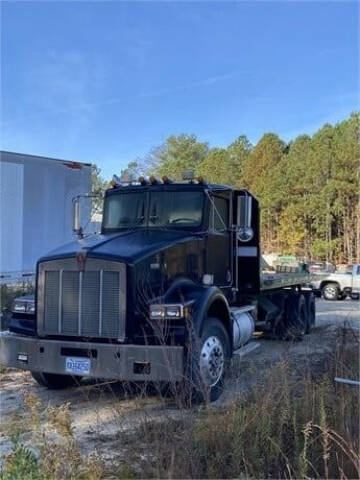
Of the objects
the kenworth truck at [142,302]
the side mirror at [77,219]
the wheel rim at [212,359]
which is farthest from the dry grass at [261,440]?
the side mirror at [77,219]

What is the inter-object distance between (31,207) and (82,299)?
755cm

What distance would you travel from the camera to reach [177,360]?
18.8ft

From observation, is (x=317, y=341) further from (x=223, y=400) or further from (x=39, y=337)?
(x=39, y=337)

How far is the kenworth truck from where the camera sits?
594 cm

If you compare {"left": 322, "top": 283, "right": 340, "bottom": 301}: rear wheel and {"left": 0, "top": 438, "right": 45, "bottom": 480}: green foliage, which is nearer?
{"left": 0, "top": 438, "right": 45, "bottom": 480}: green foliage

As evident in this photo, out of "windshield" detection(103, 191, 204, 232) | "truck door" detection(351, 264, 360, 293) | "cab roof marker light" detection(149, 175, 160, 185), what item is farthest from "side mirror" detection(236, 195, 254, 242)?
"truck door" detection(351, 264, 360, 293)

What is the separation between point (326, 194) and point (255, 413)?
43.0 m

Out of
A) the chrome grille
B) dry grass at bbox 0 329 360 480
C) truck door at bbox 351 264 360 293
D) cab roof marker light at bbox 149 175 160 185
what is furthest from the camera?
truck door at bbox 351 264 360 293

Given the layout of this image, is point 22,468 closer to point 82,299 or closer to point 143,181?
point 82,299

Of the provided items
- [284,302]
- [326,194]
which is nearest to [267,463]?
[284,302]

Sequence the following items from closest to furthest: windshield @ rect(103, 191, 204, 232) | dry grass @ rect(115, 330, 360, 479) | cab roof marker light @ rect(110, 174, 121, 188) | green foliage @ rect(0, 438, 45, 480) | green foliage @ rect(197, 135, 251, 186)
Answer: green foliage @ rect(0, 438, 45, 480) → dry grass @ rect(115, 330, 360, 479) → windshield @ rect(103, 191, 204, 232) → cab roof marker light @ rect(110, 174, 121, 188) → green foliage @ rect(197, 135, 251, 186)

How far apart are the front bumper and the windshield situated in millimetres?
2180

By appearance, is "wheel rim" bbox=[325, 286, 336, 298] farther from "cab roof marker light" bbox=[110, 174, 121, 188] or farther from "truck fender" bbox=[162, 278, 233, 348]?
"truck fender" bbox=[162, 278, 233, 348]

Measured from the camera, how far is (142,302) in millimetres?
6211
